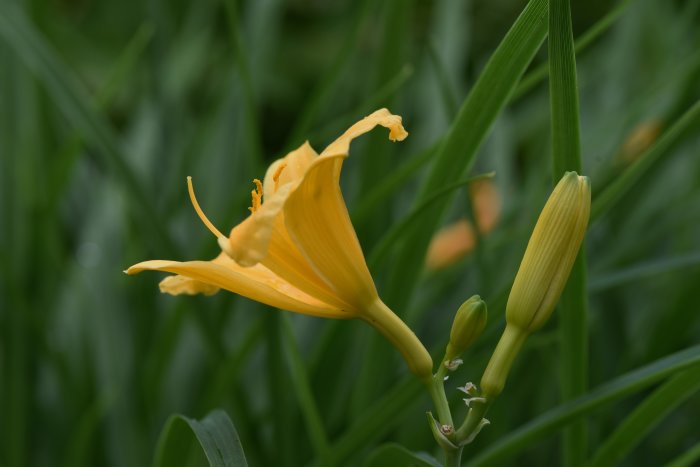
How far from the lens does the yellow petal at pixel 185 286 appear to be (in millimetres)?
584

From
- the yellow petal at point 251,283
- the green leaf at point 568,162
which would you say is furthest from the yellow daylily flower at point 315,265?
the green leaf at point 568,162

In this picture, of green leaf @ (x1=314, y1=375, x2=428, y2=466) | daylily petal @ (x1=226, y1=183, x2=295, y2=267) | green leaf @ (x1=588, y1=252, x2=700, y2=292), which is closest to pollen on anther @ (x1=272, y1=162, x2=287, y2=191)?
daylily petal @ (x1=226, y1=183, x2=295, y2=267)

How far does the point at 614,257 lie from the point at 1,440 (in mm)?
764

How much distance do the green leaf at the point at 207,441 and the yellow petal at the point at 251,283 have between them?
10 centimetres

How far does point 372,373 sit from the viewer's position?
0.88 meters

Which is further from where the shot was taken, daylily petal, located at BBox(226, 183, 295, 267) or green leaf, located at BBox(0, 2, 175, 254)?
green leaf, located at BBox(0, 2, 175, 254)

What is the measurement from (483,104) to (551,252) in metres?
0.18

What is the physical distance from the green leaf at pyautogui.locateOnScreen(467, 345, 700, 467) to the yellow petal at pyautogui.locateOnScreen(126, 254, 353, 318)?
19 centimetres

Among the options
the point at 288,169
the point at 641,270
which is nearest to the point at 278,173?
the point at 288,169

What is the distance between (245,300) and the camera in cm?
134

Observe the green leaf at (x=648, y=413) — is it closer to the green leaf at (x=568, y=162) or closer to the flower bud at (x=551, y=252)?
the green leaf at (x=568, y=162)

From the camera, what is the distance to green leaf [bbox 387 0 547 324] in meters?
0.60

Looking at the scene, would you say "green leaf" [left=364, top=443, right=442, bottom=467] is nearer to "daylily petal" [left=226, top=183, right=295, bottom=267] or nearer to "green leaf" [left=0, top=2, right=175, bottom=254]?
"daylily petal" [left=226, top=183, right=295, bottom=267]

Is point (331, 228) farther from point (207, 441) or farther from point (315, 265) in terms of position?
point (207, 441)
